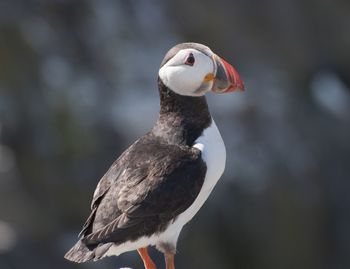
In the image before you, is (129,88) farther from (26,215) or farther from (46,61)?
(26,215)

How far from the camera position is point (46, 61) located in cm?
1398

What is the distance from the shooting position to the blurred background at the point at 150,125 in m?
13.1

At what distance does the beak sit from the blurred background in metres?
6.07

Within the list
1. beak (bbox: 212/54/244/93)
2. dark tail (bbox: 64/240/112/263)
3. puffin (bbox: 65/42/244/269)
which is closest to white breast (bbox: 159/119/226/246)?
puffin (bbox: 65/42/244/269)

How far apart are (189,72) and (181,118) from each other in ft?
1.06

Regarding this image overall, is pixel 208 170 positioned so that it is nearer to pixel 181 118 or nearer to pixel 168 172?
pixel 168 172

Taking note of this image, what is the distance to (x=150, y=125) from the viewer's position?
12969 millimetres

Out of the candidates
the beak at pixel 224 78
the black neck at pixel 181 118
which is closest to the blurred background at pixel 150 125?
the black neck at pixel 181 118

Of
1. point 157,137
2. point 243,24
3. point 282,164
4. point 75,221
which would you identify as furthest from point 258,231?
point 157,137

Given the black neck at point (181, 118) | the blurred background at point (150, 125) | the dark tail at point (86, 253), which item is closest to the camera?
the dark tail at point (86, 253)

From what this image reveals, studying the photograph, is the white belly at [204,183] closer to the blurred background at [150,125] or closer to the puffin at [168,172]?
the puffin at [168,172]

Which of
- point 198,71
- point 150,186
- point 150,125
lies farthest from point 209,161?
point 150,125

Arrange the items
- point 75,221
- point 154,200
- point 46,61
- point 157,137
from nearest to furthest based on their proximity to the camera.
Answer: point 154,200 → point 157,137 → point 75,221 → point 46,61

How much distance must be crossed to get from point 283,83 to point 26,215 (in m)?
3.92
